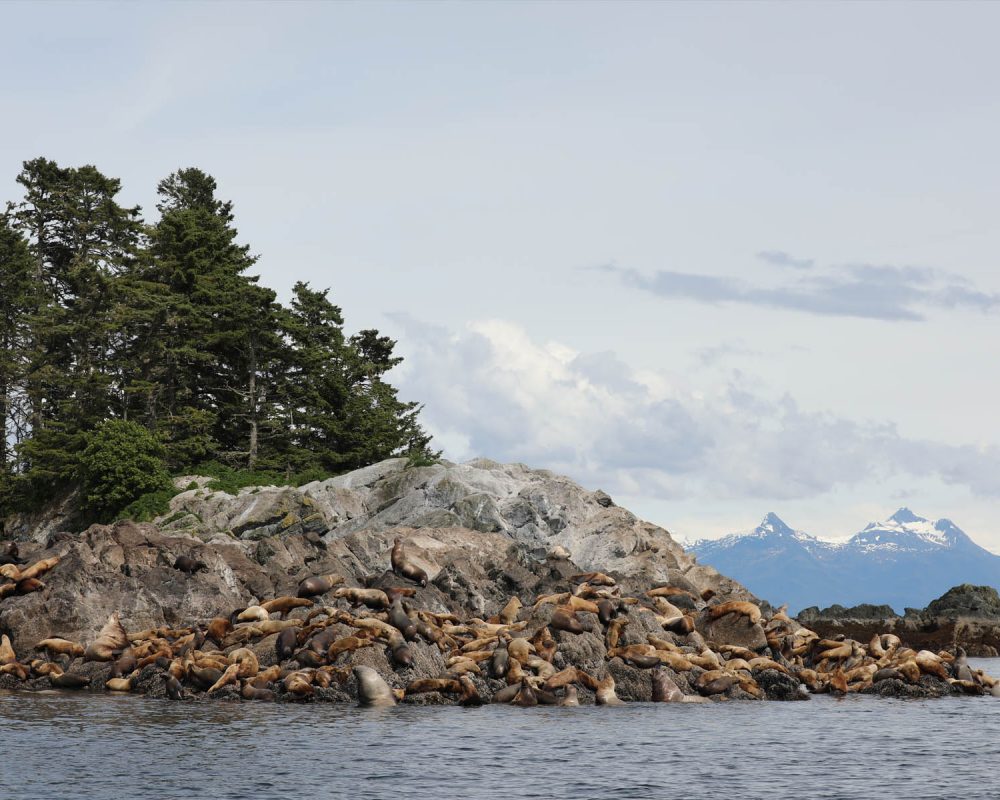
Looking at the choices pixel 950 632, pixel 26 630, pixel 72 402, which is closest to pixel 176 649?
pixel 26 630

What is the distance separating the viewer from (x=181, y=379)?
92250mm

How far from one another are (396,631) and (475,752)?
33.6 feet

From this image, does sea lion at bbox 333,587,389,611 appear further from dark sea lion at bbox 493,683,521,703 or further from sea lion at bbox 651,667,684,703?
sea lion at bbox 651,667,684,703

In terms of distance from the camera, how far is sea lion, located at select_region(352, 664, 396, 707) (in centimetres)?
3662

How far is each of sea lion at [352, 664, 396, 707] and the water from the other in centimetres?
98

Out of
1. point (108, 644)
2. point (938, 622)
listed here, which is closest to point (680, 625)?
point (108, 644)

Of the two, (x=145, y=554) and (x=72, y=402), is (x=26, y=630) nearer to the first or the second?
(x=145, y=554)

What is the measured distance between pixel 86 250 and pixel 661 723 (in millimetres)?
85237

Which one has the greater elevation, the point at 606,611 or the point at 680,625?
the point at 606,611

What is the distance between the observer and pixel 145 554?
48.2 m

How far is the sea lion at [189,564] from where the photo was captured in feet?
154

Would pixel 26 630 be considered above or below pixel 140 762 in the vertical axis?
above

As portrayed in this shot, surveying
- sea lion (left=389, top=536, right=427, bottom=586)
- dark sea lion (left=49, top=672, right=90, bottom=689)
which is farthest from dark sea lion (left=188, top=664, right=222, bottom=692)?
sea lion (left=389, top=536, right=427, bottom=586)

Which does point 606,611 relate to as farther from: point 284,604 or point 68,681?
point 68,681
